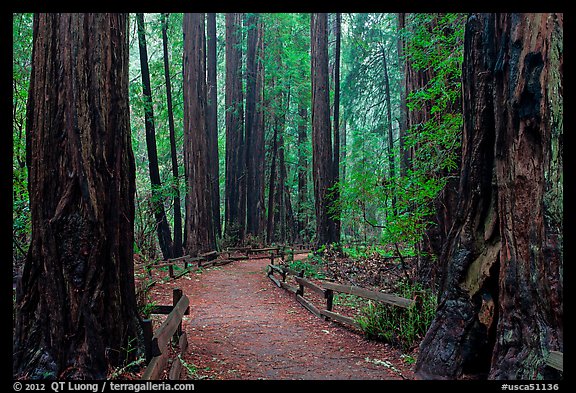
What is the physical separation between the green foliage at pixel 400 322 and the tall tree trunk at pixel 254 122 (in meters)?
17.2

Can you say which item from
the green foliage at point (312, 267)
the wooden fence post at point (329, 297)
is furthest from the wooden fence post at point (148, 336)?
the green foliage at point (312, 267)

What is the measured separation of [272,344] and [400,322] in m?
2.30

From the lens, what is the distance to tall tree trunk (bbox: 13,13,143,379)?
4086 mm

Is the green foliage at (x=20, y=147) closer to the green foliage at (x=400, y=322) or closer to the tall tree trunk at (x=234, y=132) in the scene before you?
the green foliage at (x=400, y=322)

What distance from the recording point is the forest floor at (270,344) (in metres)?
5.51

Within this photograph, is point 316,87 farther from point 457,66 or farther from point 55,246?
point 55,246

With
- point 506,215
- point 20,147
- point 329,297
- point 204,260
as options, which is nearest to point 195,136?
point 204,260

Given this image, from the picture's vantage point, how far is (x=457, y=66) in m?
6.85

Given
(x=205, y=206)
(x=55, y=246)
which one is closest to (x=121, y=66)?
(x=55, y=246)

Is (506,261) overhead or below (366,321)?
overhead

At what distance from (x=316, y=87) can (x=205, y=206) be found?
7.21 meters

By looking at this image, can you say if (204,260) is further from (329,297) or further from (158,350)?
(158,350)

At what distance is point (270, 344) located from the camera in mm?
7145
